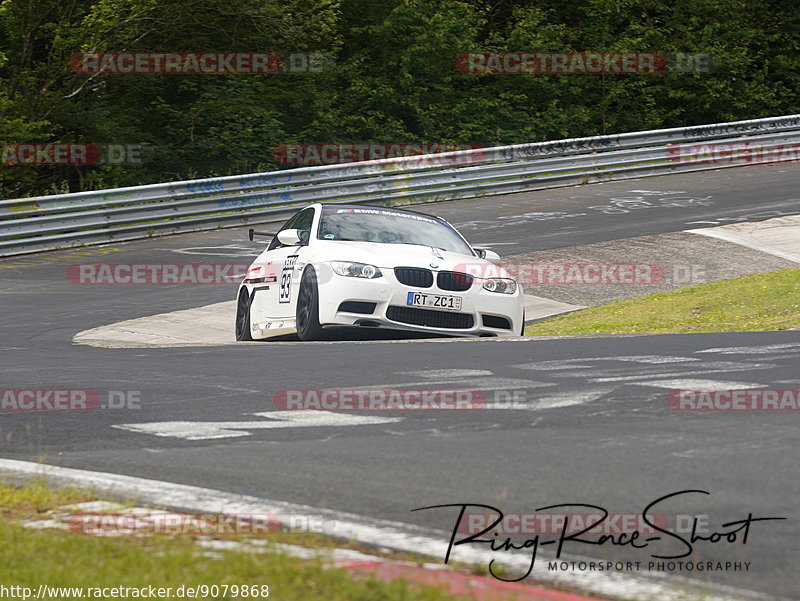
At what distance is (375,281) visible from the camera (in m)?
10.8

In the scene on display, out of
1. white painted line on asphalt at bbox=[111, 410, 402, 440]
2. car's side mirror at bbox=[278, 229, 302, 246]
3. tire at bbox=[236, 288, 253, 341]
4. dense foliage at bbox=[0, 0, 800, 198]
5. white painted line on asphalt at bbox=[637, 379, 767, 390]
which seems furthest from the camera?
dense foliage at bbox=[0, 0, 800, 198]

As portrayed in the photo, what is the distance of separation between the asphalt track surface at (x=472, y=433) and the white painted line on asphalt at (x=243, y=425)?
0.06m

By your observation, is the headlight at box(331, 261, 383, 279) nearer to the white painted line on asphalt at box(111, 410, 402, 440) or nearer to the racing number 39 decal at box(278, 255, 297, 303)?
the racing number 39 decal at box(278, 255, 297, 303)

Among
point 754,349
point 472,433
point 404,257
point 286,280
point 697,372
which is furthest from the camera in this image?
point 286,280

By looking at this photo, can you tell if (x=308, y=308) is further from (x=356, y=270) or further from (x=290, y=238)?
(x=290, y=238)

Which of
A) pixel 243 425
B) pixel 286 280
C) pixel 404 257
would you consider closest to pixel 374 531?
pixel 243 425

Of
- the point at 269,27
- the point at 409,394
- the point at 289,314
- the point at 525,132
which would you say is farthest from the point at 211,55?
the point at 409,394

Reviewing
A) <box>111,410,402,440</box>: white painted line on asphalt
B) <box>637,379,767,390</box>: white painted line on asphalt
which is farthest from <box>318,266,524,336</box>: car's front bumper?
<box>111,410,402,440</box>: white painted line on asphalt

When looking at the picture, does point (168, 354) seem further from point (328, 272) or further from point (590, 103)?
point (590, 103)

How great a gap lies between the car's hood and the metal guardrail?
1053 cm

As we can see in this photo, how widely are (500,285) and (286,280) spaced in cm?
210

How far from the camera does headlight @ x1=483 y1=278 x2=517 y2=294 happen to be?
448 inches

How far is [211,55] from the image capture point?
1188 inches

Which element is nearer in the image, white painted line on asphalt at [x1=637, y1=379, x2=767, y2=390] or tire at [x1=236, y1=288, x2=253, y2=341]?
white painted line on asphalt at [x1=637, y1=379, x2=767, y2=390]
